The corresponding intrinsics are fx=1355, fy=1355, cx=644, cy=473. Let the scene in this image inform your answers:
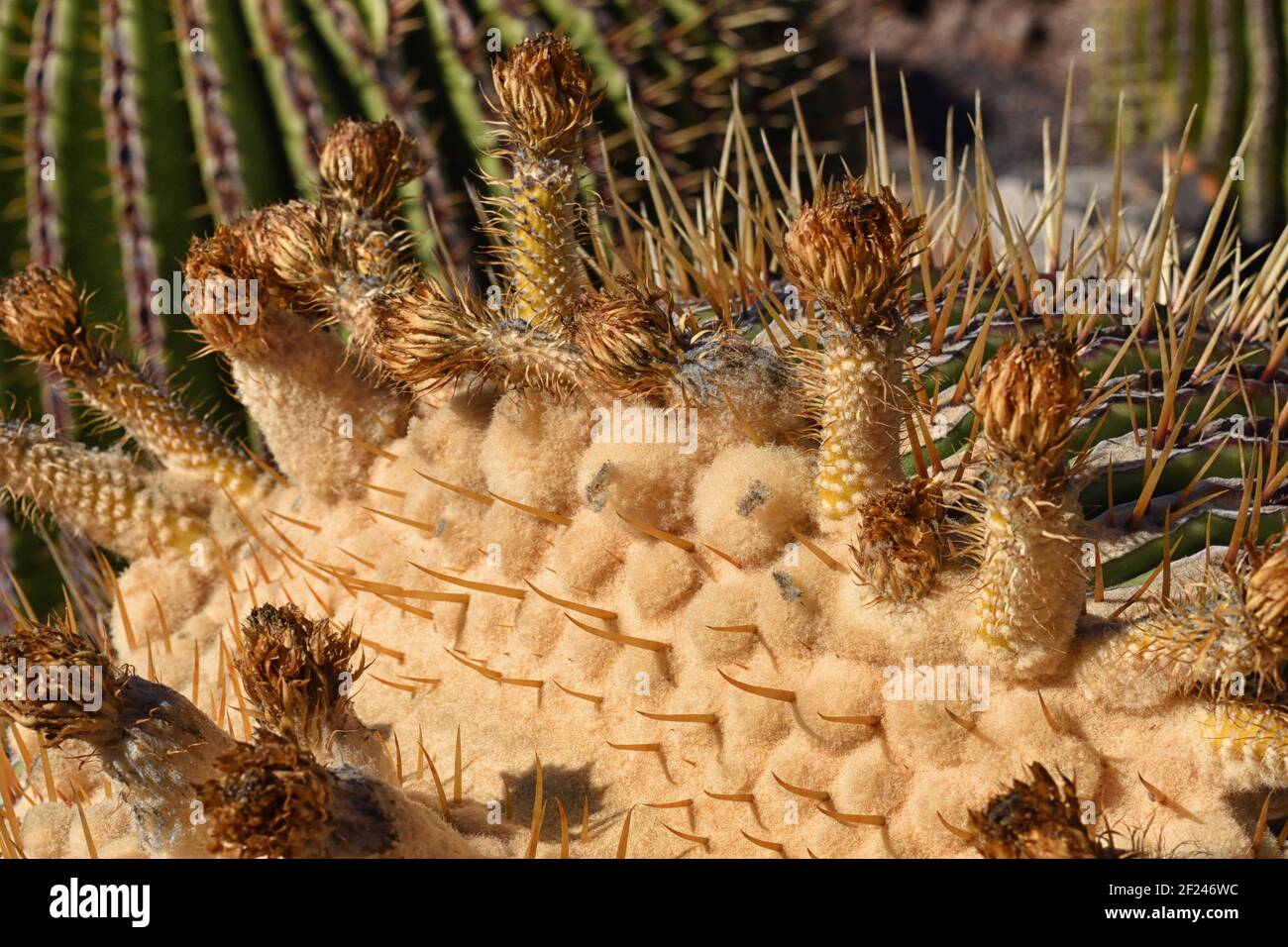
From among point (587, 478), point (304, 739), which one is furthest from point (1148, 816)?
point (304, 739)

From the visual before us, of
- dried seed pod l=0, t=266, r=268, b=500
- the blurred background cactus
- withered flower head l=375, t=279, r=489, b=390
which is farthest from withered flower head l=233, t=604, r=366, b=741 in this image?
the blurred background cactus

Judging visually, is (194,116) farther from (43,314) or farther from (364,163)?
(364,163)

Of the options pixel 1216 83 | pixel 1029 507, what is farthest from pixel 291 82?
pixel 1216 83

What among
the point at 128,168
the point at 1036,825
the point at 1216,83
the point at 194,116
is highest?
the point at 1216,83

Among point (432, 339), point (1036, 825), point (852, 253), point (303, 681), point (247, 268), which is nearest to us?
point (1036, 825)

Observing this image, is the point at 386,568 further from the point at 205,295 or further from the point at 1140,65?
the point at 1140,65

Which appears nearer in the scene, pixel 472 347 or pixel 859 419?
pixel 859 419
